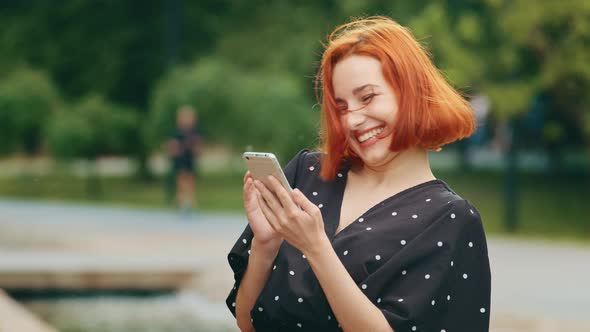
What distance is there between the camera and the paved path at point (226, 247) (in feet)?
27.3

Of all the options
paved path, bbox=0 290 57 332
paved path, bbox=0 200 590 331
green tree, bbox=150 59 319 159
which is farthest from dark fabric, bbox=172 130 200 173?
paved path, bbox=0 290 57 332

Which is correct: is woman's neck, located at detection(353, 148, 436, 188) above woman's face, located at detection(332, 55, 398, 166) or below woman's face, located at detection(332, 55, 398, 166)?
below

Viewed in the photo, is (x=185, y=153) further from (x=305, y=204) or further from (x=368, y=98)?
(x=305, y=204)

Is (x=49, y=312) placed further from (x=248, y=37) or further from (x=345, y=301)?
(x=248, y=37)

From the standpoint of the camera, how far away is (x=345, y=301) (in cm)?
201

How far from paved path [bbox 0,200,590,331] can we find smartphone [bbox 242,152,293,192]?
5.89 metres

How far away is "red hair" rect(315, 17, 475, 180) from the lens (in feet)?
7.02

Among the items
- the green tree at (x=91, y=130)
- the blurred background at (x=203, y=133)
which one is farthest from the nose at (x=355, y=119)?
the green tree at (x=91, y=130)

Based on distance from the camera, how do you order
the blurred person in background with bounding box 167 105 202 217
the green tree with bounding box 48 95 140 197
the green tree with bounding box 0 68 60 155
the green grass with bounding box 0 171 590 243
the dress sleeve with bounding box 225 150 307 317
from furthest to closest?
the green tree with bounding box 0 68 60 155, the green tree with bounding box 48 95 140 197, the green grass with bounding box 0 171 590 243, the blurred person in background with bounding box 167 105 202 217, the dress sleeve with bounding box 225 150 307 317

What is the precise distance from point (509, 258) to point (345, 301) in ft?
31.5

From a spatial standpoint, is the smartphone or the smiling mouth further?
the smiling mouth

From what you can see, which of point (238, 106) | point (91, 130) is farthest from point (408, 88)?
point (91, 130)

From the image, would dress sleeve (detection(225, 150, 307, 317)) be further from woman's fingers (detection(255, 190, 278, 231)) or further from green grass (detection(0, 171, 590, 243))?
green grass (detection(0, 171, 590, 243))

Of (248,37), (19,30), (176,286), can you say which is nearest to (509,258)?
(176,286)
